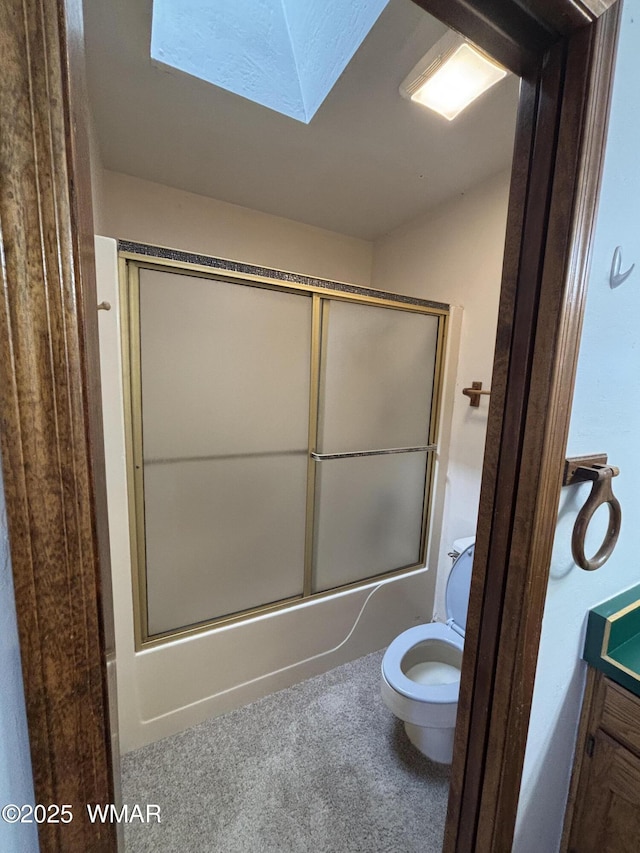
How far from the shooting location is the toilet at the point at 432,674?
1258mm

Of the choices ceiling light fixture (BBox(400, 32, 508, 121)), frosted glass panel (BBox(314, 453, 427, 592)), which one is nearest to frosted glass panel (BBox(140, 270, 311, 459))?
frosted glass panel (BBox(314, 453, 427, 592))

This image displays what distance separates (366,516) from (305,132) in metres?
1.82

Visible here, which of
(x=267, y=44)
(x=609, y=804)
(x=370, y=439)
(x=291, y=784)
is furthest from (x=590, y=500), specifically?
(x=267, y=44)

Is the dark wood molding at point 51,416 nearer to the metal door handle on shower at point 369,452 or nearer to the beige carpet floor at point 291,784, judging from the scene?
the beige carpet floor at point 291,784

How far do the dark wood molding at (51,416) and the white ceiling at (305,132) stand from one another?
1.19 metres

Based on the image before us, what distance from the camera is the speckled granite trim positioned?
1255mm

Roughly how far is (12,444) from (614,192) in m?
0.97

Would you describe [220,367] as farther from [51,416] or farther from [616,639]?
[616,639]

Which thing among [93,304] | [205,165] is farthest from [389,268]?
[93,304]

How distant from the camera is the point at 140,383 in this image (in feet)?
4.37

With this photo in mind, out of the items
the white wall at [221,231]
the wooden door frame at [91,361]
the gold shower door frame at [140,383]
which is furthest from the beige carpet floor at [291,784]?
the white wall at [221,231]

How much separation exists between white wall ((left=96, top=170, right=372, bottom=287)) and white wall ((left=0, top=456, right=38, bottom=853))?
1825 mm

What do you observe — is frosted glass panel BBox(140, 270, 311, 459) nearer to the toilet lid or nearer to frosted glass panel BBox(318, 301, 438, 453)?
frosted glass panel BBox(318, 301, 438, 453)

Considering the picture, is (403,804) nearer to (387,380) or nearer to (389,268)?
(387,380)
